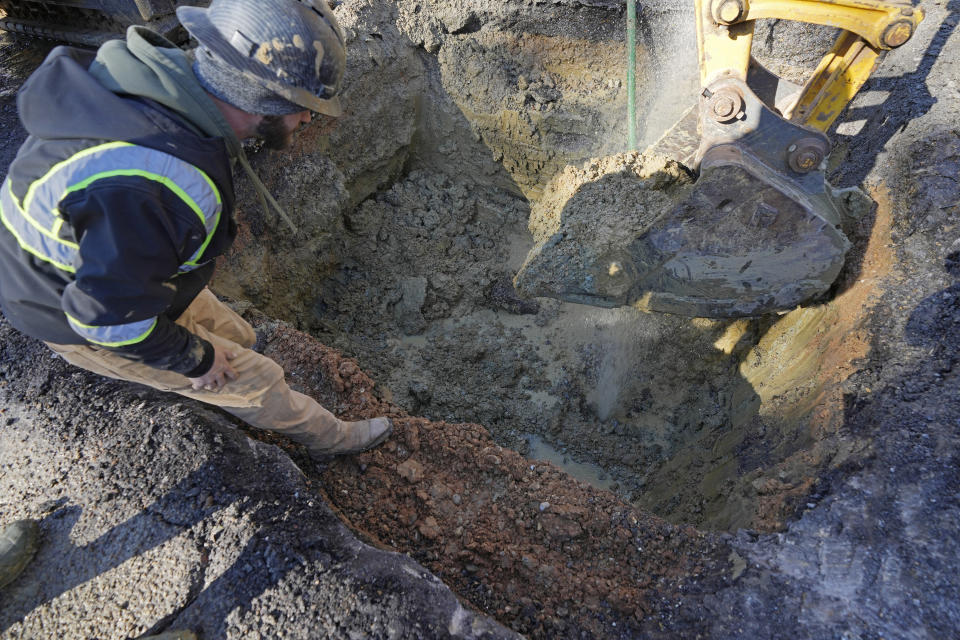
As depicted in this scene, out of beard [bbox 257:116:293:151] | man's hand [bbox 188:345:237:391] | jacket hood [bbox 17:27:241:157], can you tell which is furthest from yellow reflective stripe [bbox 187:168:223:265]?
man's hand [bbox 188:345:237:391]

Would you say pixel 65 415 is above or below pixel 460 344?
above

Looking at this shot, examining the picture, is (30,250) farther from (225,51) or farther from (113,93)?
(225,51)

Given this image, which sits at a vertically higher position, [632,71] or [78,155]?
[78,155]

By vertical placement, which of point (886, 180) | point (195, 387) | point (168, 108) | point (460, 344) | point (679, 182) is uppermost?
point (168, 108)

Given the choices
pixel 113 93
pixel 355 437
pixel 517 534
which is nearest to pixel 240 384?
pixel 355 437

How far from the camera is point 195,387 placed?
218 cm

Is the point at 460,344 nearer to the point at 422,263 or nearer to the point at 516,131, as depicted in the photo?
the point at 422,263

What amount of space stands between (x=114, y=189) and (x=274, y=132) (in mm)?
567

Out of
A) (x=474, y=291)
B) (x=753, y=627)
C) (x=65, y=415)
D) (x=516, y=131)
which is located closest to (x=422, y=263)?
(x=474, y=291)

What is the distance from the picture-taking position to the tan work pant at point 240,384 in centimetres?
216

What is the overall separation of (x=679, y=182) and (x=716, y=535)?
222cm

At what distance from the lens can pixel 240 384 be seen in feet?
7.52

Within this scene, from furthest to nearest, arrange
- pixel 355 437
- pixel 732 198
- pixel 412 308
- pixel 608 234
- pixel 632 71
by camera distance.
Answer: pixel 412 308 < pixel 632 71 < pixel 608 234 < pixel 732 198 < pixel 355 437

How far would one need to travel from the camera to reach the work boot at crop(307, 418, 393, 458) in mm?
2623
